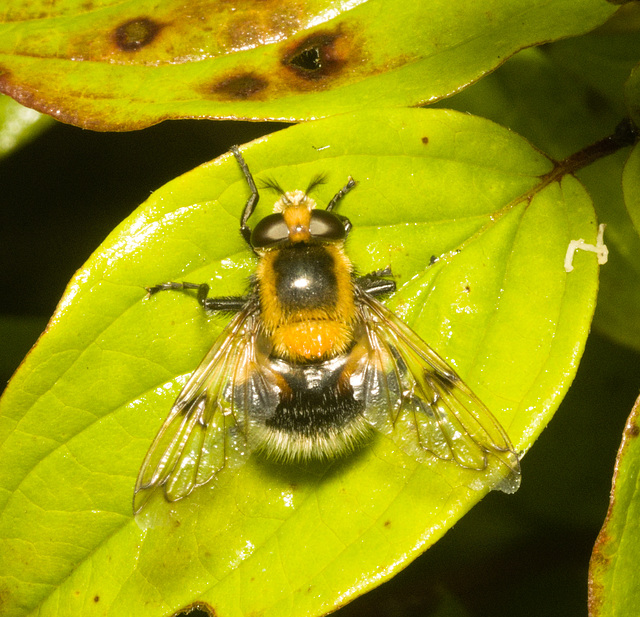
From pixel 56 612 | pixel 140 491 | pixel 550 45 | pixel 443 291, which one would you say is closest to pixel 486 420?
pixel 443 291

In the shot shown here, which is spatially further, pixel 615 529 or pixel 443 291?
pixel 443 291

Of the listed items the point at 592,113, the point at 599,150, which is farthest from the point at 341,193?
the point at 592,113

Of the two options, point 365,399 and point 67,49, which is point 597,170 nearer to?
point 365,399

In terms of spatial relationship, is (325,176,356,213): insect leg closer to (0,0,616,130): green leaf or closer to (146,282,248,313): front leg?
(0,0,616,130): green leaf

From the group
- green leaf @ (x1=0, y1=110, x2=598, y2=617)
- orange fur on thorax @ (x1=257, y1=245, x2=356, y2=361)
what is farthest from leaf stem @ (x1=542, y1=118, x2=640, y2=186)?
orange fur on thorax @ (x1=257, y1=245, x2=356, y2=361)

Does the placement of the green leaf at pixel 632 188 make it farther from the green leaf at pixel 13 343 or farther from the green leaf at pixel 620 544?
the green leaf at pixel 13 343

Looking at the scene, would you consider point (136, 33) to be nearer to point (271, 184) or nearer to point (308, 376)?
point (271, 184)
